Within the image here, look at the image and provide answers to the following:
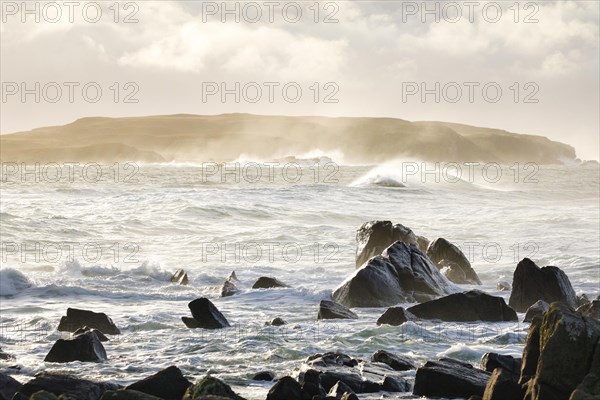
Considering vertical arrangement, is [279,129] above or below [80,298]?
above

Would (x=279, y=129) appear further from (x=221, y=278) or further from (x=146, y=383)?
(x=146, y=383)

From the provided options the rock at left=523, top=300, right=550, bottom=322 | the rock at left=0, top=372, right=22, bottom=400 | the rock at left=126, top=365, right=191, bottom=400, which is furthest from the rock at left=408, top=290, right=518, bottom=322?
the rock at left=0, top=372, right=22, bottom=400

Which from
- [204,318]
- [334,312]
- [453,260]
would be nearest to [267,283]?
[334,312]

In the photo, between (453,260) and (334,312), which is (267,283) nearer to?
(334,312)

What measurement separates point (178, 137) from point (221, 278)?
563ft

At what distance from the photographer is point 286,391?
859 cm

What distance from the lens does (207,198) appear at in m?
42.0

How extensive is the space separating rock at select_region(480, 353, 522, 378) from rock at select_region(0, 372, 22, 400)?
4.88 meters

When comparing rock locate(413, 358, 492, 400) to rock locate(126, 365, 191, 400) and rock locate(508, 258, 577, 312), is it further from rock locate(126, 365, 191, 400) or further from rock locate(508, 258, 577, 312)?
rock locate(508, 258, 577, 312)

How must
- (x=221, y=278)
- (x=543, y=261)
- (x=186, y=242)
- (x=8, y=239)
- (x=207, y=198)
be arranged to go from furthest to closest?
(x=207, y=198) → (x=186, y=242) → (x=8, y=239) → (x=543, y=261) → (x=221, y=278)

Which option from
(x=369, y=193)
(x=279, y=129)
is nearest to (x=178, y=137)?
(x=279, y=129)

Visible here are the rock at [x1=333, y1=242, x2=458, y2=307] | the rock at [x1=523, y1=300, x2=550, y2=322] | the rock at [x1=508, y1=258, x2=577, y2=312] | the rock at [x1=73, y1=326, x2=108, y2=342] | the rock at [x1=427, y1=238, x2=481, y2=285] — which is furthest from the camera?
the rock at [x1=427, y1=238, x2=481, y2=285]

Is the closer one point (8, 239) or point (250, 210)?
point (8, 239)

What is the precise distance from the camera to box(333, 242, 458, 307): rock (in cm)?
1619
